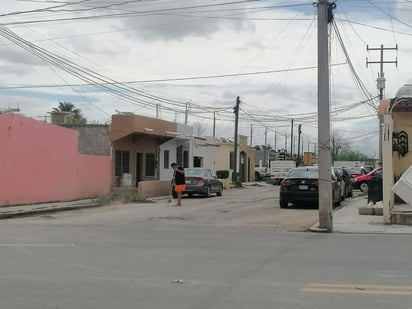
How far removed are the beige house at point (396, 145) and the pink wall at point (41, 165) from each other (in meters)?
13.7

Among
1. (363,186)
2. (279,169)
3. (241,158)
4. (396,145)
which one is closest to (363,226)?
(396,145)

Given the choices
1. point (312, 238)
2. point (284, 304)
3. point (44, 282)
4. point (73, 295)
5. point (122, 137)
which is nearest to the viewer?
point (284, 304)

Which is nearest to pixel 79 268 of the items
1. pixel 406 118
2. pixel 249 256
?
pixel 249 256

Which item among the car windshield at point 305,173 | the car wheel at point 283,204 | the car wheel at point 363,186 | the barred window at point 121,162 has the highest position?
the barred window at point 121,162

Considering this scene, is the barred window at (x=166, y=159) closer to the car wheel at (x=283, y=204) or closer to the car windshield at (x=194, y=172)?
the car windshield at (x=194, y=172)

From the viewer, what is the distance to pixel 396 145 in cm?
2212

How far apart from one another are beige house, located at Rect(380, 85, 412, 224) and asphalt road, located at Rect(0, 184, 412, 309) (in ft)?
8.70

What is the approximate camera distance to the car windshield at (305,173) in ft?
75.2

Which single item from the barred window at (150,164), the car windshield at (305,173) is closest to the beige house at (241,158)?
the barred window at (150,164)

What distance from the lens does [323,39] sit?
16312 millimetres

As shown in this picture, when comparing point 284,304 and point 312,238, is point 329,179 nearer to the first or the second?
point 312,238

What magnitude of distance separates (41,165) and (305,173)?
433 inches

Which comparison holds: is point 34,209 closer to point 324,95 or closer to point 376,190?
point 324,95

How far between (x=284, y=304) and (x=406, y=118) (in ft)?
55.3
